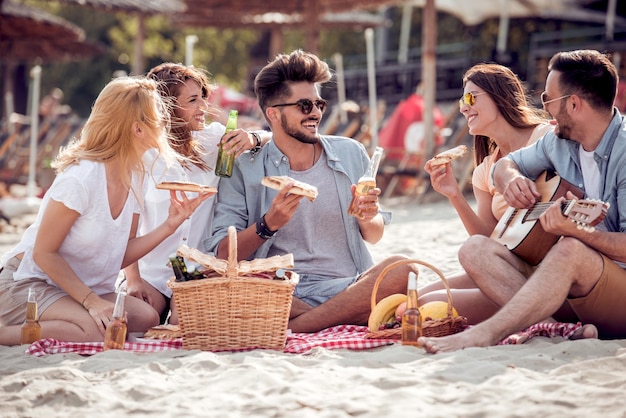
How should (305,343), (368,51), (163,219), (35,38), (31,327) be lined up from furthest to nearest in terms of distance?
1. (35,38)
2. (368,51)
3. (163,219)
4. (31,327)
5. (305,343)

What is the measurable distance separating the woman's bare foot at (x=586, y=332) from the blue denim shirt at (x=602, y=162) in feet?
1.47

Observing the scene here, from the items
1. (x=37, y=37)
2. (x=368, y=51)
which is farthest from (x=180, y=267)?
(x=37, y=37)

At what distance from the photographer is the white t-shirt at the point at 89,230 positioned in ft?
14.6

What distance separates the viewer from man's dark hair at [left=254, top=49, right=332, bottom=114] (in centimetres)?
489

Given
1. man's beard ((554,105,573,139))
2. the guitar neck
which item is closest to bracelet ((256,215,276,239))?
the guitar neck

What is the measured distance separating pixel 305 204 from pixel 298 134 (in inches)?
14.4

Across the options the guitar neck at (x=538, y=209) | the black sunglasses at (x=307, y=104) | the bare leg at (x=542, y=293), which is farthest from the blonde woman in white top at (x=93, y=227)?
the guitar neck at (x=538, y=209)

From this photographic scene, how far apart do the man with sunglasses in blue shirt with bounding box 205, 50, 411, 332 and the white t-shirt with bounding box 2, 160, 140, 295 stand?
A: 0.48m

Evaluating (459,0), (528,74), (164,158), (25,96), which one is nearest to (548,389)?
(164,158)

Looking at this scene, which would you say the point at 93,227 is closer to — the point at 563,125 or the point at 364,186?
the point at 364,186

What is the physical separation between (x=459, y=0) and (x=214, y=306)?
13256 mm

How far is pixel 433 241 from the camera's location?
7555 mm

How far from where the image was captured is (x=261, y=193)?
4.95 metres

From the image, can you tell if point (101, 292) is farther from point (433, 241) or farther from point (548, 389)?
point (433, 241)
